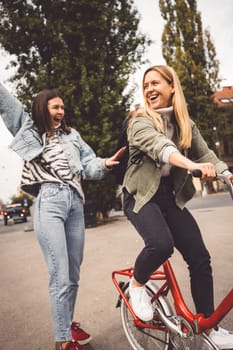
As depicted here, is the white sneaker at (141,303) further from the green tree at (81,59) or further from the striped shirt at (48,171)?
the green tree at (81,59)

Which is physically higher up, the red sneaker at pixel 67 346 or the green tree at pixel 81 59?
the green tree at pixel 81 59

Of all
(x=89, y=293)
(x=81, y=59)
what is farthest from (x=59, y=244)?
(x=81, y=59)

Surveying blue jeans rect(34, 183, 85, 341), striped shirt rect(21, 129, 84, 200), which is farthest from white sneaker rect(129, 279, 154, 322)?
striped shirt rect(21, 129, 84, 200)

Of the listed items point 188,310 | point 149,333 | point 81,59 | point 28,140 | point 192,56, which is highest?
point 192,56

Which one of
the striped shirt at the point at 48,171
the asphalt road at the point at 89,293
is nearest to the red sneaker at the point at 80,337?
the asphalt road at the point at 89,293

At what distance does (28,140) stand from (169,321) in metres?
1.62

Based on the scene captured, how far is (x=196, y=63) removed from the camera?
1141 inches

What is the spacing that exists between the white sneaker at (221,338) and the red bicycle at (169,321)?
10cm

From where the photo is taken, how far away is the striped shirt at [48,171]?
270 centimetres

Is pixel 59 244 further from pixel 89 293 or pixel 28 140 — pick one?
pixel 89 293

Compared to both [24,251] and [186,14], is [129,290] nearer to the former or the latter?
[24,251]

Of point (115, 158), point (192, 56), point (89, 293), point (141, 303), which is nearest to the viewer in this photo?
point (141, 303)

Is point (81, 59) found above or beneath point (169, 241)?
above

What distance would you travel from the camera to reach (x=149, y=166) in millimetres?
2344
